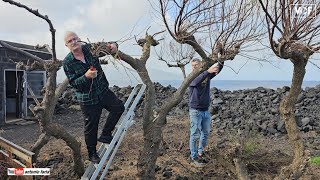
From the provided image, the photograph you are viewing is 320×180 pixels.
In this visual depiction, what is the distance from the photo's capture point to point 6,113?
1719 cm

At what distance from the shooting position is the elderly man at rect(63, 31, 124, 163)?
4801mm

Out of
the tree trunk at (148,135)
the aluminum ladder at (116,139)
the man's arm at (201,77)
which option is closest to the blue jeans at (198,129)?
the man's arm at (201,77)

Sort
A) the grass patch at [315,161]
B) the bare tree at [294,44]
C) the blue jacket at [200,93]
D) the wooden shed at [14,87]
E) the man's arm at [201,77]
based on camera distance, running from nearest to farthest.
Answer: the bare tree at [294,44] → the man's arm at [201,77] → the blue jacket at [200,93] → the grass patch at [315,161] → the wooden shed at [14,87]

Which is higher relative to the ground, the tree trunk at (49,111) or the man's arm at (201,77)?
the man's arm at (201,77)

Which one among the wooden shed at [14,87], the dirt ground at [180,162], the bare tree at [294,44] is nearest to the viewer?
the bare tree at [294,44]

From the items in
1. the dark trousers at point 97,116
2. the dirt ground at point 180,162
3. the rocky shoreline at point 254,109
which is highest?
the dark trousers at point 97,116

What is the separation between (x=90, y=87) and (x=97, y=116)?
419mm

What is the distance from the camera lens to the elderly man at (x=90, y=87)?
4.80 m

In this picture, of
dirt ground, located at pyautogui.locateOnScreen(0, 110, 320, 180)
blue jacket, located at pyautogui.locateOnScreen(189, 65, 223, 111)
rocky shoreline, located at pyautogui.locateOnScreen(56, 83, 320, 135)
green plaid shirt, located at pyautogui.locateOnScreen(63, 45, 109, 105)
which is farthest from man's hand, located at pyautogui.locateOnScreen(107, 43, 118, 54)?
rocky shoreline, located at pyautogui.locateOnScreen(56, 83, 320, 135)

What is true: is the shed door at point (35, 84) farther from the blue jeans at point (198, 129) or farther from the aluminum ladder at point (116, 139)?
the aluminum ladder at point (116, 139)

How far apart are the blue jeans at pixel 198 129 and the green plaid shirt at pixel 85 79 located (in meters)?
2.51

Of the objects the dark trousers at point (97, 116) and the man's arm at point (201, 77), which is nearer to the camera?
the dark trousers at point (97, 116)

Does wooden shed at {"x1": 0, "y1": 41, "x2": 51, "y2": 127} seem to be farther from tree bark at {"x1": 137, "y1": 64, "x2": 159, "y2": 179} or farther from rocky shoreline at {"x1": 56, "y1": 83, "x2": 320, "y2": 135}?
tree bark at {"x1": 137, "y1": 64, "x2": 159, "y2": 179}

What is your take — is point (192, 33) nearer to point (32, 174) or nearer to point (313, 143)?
point (32, 174)
